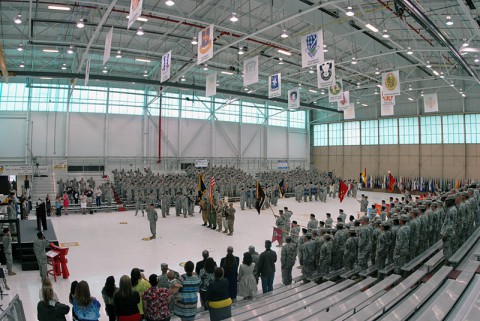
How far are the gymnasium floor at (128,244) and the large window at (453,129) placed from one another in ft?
63.1

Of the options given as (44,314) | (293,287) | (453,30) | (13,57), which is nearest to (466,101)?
(453,30)

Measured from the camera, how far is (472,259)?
6215 millimetres

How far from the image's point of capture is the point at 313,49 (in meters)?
12.8

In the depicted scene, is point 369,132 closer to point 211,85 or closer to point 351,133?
point 351,133

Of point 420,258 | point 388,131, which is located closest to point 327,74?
point 420,258

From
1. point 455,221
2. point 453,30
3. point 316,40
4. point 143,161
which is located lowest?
point 455,221

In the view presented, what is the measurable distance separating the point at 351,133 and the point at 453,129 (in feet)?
35.1

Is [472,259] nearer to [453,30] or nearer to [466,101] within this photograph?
[453,30]

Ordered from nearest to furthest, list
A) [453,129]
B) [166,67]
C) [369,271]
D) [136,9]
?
[369,271]
[136,9]
[166,67]
[453,129]

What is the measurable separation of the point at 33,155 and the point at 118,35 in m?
12.6

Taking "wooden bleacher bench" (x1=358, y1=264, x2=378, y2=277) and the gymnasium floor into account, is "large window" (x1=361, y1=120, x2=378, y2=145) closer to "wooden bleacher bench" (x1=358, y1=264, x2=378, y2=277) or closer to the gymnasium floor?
the gymnasium floor

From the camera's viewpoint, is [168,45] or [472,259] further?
[168,45]

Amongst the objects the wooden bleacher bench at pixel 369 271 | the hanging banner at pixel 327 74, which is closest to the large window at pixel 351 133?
the hanging banner at pixel 327 74

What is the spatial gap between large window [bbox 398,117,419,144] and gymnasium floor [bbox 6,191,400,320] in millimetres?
19506
